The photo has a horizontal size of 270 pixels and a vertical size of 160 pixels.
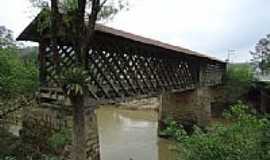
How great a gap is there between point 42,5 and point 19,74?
3.70 m

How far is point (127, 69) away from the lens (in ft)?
38.0

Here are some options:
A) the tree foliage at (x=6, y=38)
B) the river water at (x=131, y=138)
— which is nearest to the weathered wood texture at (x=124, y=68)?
the tree foliage at (x=6, y=38)

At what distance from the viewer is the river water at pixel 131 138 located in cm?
1368

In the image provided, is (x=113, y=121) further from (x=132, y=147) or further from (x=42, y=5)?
(x=42, y=5)

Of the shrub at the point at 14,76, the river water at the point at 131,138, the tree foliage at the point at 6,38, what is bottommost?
the river water at the point at 131,138

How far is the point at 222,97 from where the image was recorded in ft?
75.3

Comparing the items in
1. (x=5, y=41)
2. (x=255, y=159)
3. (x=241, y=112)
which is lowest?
(x=255, y=159)

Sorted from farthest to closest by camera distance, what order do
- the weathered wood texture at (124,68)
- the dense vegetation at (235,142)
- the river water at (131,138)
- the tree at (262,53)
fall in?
1. the tree at (262,53)
2. the river water at (131,138)
3. the weathered wood texture at (124,68)
4. the dense vegetation at (235,142)

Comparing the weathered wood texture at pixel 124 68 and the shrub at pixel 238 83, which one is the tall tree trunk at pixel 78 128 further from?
the shrub at pixel 238 83

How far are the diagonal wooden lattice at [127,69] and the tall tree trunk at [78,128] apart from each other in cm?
→ 76

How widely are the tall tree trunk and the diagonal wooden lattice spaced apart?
757mm

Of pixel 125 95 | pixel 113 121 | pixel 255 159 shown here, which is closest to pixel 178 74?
pixel 125 95

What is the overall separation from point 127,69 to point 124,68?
0.28 metres

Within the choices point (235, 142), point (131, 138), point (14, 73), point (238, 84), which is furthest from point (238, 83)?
point (235, 142)
